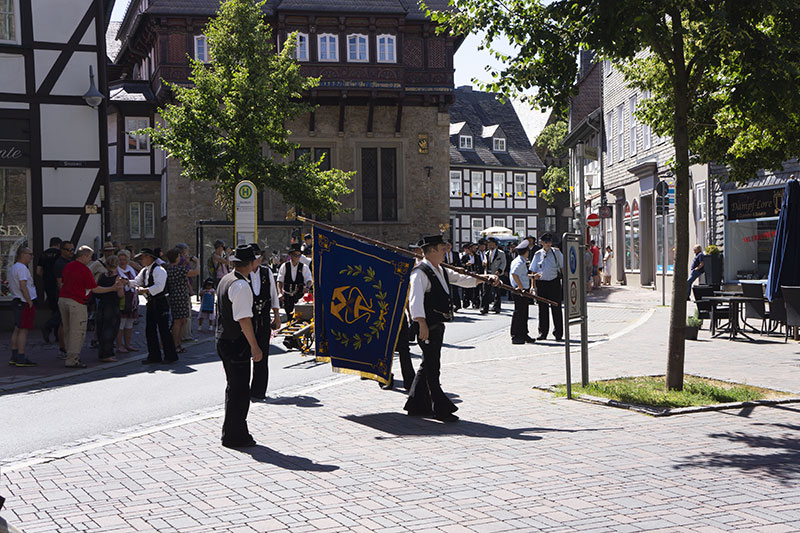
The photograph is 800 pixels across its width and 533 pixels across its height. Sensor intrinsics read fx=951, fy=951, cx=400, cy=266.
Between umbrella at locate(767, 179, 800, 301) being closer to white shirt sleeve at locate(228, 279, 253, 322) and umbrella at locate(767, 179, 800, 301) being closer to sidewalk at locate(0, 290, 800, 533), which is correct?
sidewalk at locate(0, 290, 800, 533)

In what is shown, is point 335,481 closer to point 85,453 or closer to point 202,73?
point 85,453

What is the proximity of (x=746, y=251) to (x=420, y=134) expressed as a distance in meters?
23.6

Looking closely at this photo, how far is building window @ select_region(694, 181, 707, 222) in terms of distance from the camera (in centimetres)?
2683

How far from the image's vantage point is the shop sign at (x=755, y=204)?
76.4 feet

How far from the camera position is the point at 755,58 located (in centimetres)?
928

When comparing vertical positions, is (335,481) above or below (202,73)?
below

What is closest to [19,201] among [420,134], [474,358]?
[474,358]

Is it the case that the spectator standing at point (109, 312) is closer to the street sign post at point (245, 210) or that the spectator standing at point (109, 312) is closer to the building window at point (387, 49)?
the street sign post at point (245, 210)

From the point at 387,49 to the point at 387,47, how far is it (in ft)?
0.31

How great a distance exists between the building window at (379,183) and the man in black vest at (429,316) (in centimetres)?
3663

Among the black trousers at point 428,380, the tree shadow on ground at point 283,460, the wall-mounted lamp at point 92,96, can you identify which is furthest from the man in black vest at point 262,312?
the wall-mounted lamp at point 92,96

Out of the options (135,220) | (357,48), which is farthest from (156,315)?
(135,220)

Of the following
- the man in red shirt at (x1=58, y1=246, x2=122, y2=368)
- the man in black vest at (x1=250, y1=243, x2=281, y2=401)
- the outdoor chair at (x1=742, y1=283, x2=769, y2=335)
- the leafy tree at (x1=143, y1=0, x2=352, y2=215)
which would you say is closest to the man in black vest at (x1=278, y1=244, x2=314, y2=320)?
the man in red shirt at (x1=58, y1=246, x2=122, y2=368)

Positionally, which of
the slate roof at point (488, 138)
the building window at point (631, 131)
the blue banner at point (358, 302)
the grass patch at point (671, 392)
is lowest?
the grass patch at point (671, 392)
